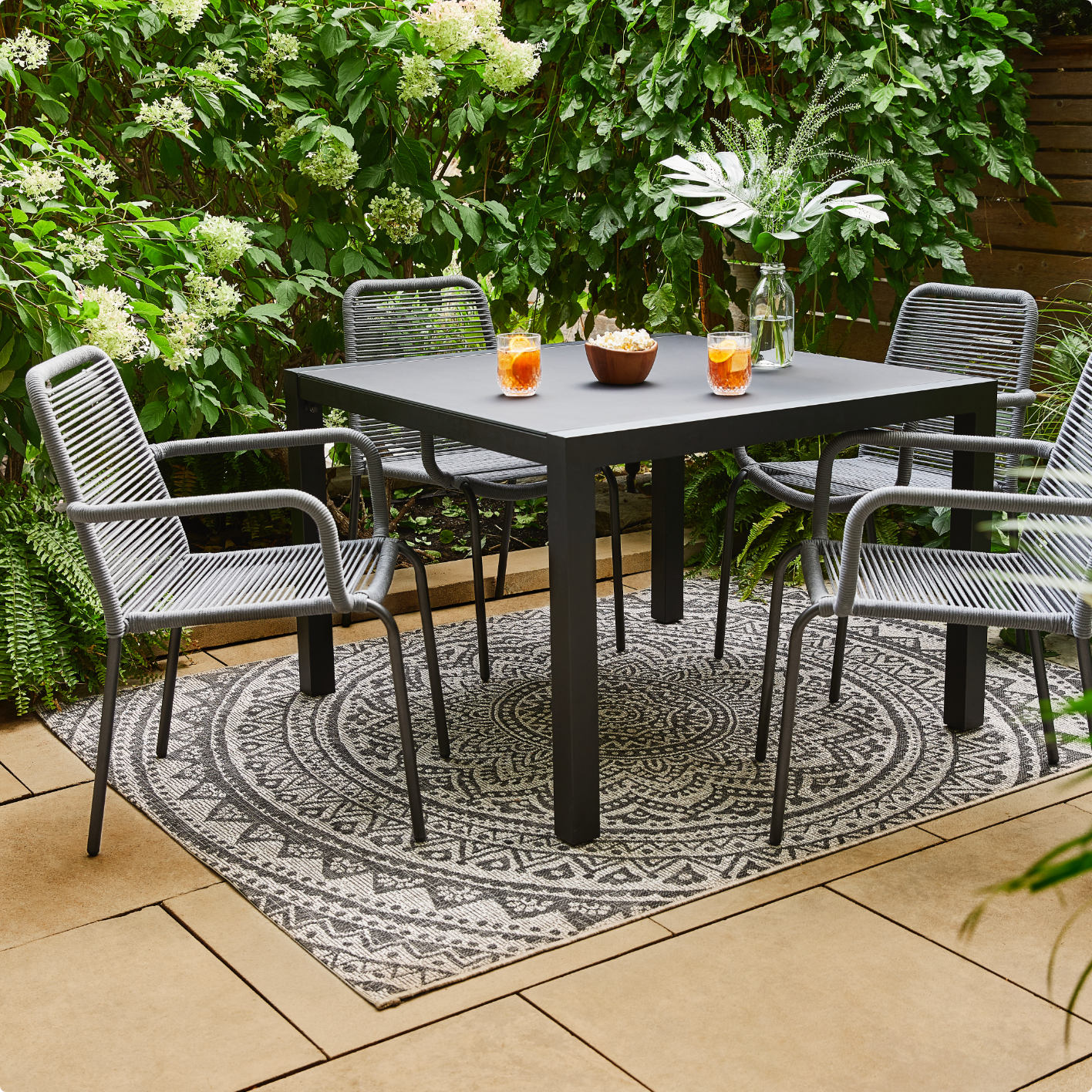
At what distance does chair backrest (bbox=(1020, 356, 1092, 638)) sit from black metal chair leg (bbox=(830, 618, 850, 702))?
1.79 feet

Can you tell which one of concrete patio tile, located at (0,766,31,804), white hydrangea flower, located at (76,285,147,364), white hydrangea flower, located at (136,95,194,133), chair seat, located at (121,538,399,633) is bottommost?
concrete patio tile, located at (0,766,31,804)

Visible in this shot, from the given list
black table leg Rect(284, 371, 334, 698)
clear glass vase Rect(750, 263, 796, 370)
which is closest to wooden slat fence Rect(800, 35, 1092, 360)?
clear glass vase Rect(750, 263, 796, 370)

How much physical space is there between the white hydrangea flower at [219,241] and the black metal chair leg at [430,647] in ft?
3.30

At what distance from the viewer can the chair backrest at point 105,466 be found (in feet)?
7.53

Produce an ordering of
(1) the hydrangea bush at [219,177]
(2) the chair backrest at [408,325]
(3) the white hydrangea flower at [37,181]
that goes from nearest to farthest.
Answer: (3) the white hydrangea flower at [37,181]
(1) the hydrangea bush at [219,177]
(2) the chair backrest at [408,325]

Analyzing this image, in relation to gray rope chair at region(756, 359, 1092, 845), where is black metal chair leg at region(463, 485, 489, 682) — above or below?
below

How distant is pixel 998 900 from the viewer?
225cm

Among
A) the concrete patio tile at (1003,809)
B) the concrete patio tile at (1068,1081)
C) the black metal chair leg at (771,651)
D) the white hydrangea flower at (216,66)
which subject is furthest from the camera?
the white hydrangea flower at (216,66)

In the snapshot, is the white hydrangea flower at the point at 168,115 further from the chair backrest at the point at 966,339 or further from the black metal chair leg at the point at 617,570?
the chair backrest at the point at 966,339

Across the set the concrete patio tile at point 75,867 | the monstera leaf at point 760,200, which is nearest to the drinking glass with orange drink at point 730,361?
the monstera leaf at point 760,200

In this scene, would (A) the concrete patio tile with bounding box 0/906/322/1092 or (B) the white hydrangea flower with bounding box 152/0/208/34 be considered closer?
(A) the concrete patio tile with bounding box 0/906/322/1092

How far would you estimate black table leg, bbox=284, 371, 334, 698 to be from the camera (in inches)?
121

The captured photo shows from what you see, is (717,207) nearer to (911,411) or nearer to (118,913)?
(911,411)

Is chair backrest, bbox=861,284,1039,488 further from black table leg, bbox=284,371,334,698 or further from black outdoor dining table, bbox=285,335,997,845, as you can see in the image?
black table leg, bbox=284,371,334,698
